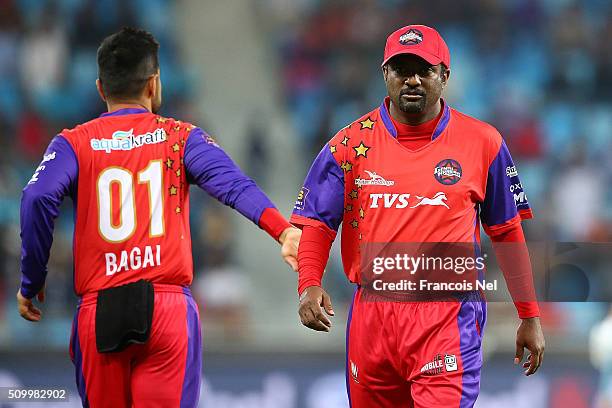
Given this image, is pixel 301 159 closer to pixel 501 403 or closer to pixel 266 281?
pixel 266 281

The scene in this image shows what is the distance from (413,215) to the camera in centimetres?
536

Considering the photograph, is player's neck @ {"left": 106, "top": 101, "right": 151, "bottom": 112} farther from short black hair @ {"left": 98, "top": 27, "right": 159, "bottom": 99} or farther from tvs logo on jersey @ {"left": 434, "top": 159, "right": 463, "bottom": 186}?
tvs logo on jersey @ {"left": 434, "top": 159, "right": 463, "bottom": 186}

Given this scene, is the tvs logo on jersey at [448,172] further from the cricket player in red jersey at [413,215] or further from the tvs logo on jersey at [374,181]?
the tvs logo on jersey at [374,181]

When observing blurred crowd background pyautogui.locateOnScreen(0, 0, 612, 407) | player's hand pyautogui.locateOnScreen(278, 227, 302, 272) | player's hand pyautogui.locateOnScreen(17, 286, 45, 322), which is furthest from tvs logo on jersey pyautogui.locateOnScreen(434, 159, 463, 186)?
blurred crowd background pyautogui.locateOnScreen(0, 0, 612, 407)

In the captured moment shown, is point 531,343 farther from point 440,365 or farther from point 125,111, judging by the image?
point 125,111

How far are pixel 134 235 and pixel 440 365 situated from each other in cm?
162

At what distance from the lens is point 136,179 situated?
5.59 metres

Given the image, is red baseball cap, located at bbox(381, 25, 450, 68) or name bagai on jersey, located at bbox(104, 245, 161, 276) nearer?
red baseball cap, located at bbox(381, 25, 450, 68)

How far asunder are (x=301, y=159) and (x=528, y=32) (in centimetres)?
369

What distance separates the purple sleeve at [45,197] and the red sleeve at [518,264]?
212 centimetres

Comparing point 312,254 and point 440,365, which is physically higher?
point 312,254

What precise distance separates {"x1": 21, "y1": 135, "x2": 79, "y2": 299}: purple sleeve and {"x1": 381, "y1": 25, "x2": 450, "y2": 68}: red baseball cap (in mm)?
1658

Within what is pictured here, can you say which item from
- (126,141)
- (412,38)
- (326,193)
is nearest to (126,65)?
(126,141)

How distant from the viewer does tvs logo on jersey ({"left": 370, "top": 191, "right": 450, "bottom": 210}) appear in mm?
5348
